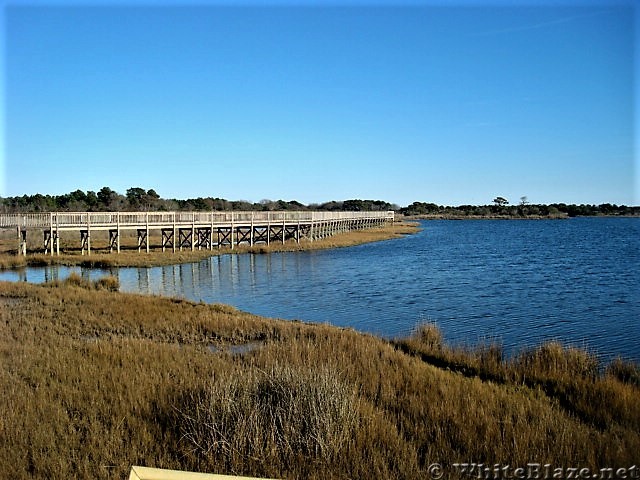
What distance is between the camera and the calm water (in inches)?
634

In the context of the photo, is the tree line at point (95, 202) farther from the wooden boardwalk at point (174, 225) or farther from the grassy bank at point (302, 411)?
the grassy bank at point (302, 411)

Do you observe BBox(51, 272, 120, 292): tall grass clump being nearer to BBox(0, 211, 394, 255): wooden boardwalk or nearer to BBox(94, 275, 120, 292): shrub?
BBox(94, 275, 120, 292): shrub

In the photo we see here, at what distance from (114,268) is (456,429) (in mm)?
30956

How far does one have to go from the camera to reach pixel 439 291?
79.9 feet

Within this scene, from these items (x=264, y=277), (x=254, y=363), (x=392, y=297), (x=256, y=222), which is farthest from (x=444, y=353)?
(x=256, y=222)

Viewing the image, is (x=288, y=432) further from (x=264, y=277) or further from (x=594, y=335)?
(x=264, y=277)

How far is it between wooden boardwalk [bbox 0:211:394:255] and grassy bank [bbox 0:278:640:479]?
2866 centimetres

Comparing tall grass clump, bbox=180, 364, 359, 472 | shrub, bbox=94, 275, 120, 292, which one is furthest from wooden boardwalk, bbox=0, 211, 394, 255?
tall grass clump, bbox=180, 364, 359, 472

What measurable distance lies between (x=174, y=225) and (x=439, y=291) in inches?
984

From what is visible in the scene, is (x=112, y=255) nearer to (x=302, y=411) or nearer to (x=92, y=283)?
(x=92, y=283)

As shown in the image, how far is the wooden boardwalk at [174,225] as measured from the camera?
119 ft

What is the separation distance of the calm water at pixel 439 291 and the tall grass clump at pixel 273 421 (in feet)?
28.7

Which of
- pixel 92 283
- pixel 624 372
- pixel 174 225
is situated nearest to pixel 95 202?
pixel 174 225

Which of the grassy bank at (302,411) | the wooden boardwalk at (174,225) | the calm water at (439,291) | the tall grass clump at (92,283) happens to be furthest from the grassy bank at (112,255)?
the grassy bank at (302,411)
